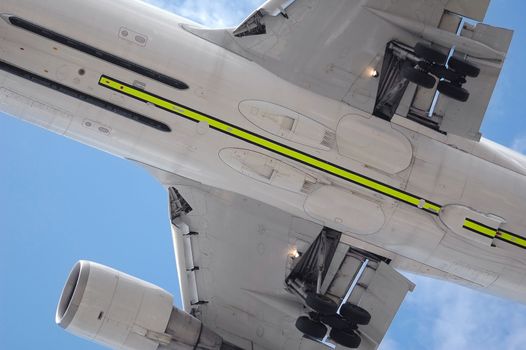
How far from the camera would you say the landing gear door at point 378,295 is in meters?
Result: 15.1

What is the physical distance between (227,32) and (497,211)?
628 cm

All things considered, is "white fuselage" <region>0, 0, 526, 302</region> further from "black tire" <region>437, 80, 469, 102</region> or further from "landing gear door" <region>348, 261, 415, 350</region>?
"black tire" <region>437, 80, 469, 102</region>

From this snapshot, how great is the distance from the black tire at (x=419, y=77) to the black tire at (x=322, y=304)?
4515mm

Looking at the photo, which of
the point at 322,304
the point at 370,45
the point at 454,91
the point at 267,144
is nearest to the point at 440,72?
the point at 454,91

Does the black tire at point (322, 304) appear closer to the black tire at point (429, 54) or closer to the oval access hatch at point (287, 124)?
the oval access hatch at point (287, 124)

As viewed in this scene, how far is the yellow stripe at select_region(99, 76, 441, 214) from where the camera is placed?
13188mm

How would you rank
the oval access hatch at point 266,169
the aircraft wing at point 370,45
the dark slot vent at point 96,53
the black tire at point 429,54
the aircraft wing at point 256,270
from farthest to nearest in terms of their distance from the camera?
the aircraft wing at point 256,270 < the aircraft wing at point 370,45 < the oval access hatch at point 266,169 < the black tire at point 429,54 < the dark slot vent at point 96,53

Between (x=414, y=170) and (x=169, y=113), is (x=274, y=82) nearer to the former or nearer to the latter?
(x=169, y=113)

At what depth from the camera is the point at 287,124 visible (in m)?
13.6

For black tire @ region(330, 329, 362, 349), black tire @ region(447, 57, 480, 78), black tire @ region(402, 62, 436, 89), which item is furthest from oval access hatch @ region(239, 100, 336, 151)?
black tire @ region(330, 329, 362, 349)

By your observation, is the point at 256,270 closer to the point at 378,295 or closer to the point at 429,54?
the point at 378,295

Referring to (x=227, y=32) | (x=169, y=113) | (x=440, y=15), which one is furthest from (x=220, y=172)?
(x=440, y=15)

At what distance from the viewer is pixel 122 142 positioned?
44.8 ft

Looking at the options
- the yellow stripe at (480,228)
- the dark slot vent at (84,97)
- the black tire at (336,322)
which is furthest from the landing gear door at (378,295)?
the dark slot vent at (84,97)
